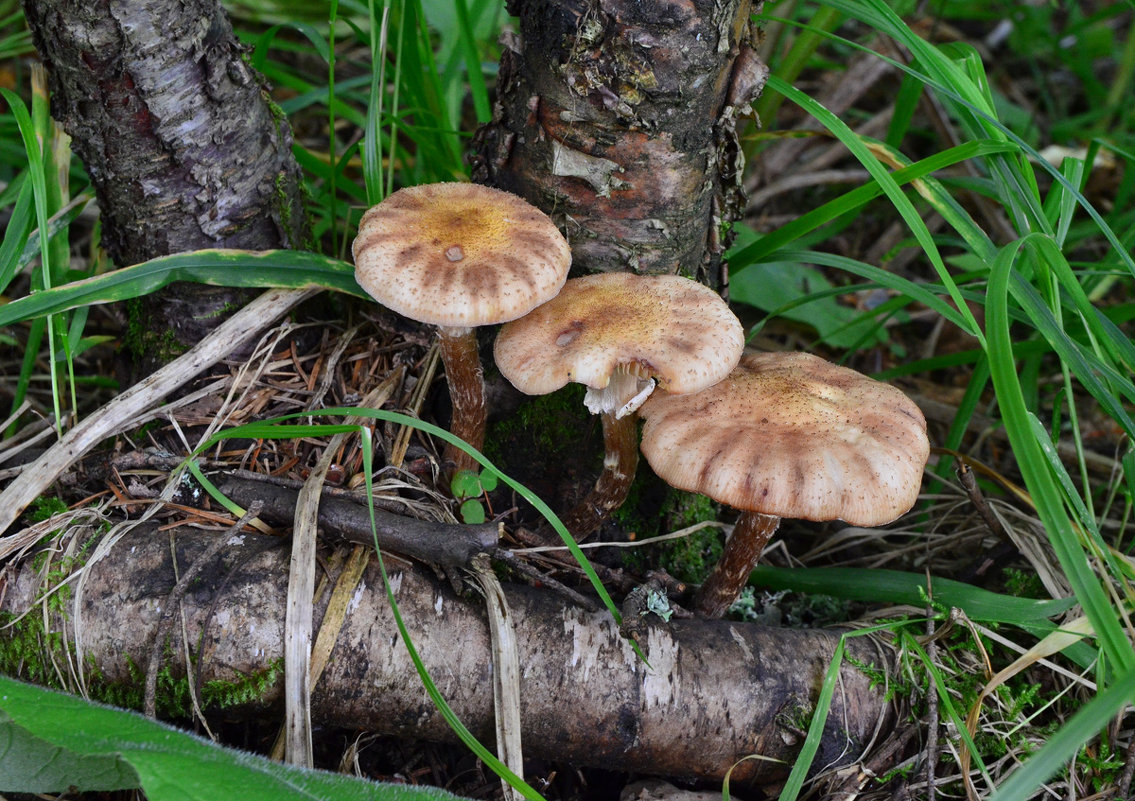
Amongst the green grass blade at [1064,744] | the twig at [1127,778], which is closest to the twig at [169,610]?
the green grass blade at [1064,744]

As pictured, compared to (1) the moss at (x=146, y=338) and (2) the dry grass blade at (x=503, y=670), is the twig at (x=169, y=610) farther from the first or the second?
(1) the moss at (x=146, y=338)

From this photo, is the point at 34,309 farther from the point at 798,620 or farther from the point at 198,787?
the point at 798,620

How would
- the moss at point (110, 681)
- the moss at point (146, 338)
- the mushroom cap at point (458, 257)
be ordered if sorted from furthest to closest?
the moss at point (146, 338)
the moss at point (110, 681)
the mushroom cap at point (458, 257)

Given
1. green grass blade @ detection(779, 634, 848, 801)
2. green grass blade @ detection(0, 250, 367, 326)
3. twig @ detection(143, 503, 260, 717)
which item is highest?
green grass blade @ detection(0, 250, 367, 326)

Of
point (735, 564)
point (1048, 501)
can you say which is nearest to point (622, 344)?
point (735, 564)

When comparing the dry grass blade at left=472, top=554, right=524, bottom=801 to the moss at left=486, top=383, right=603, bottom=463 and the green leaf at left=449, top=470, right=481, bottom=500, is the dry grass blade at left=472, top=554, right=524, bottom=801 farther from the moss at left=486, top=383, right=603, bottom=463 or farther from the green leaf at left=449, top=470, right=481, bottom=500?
the moss at left=486, top=383, right=603, bottom=463

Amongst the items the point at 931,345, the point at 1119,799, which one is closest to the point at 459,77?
the point at 931,345

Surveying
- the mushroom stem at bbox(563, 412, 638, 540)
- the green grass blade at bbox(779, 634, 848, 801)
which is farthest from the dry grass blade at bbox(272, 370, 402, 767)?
the green grass blade at bbox(779, 634, 848, 801)
